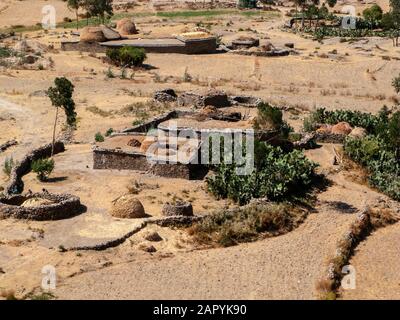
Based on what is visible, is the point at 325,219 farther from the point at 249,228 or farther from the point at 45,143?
the point at 45,143

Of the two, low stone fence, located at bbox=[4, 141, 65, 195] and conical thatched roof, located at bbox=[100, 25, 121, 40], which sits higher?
conical thatched roof, located at bbox=[100, 25, 121, 40]

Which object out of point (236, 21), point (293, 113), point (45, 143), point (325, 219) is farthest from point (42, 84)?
point (236, 21)

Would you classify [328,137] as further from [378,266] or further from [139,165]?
[378,266]

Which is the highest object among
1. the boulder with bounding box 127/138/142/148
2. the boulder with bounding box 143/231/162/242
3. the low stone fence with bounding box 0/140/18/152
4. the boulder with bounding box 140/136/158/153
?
the boulder with bounding box 140/136/158/153

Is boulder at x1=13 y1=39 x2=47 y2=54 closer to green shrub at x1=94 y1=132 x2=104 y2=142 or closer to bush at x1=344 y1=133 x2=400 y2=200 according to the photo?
green shrub at x1=94 y1=132 x2=104 y2=142

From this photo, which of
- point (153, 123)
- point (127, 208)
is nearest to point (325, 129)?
point (153, 123)

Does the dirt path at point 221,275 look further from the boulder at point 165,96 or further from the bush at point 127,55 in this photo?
the bush at point 127,55

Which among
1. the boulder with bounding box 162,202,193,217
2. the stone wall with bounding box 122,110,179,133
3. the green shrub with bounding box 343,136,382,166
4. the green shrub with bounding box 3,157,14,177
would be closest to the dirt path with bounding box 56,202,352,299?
the boulder with bounding box 162,202,193,217
